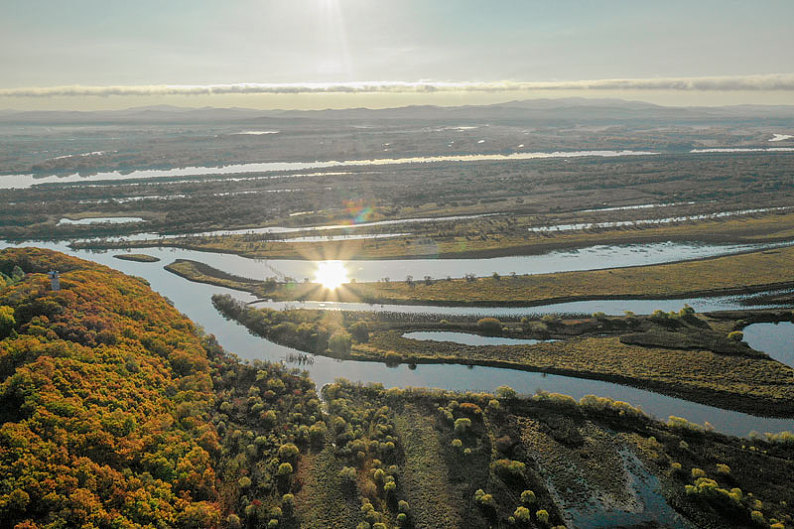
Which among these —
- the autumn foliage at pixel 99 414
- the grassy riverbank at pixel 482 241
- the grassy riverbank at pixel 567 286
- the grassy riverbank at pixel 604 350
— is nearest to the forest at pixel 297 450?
the autumn foliage at pixel 99 414

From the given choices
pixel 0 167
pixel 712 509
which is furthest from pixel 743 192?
pixel 0 167

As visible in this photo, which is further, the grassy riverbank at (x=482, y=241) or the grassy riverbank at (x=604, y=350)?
the grassy riverbank at (x=482, y=241)

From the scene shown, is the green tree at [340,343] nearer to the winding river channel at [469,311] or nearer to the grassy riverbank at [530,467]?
the winding river channel at [469,311]

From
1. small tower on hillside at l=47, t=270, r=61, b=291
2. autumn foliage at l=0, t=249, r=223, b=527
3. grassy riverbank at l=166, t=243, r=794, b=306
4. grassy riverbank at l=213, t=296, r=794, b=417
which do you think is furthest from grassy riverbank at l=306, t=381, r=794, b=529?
small tower on hillside at l=47, t=270, r=61, b=291

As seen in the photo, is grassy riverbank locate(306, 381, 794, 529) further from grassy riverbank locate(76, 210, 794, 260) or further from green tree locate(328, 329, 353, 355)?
grassy riverbank locate(76, 210, 794, 260)

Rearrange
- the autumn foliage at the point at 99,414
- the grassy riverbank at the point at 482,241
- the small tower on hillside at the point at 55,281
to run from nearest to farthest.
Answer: the autumn foliage at the point at 99,414, the small tower on hillside at the point at 55,281, the grassy riverbank at the point at 482,241

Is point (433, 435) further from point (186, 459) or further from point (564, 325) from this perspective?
point (564, 325)

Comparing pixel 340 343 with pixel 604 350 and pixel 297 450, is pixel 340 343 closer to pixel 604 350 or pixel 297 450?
pixel 297 450
